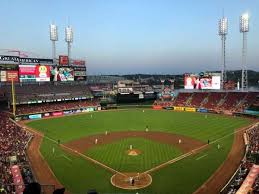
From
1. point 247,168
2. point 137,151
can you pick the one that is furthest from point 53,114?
point 247,168

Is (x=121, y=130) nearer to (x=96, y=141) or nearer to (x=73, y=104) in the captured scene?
(x=96, y=141)

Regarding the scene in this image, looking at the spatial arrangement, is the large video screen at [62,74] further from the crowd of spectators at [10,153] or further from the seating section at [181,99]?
the seating section at [181,99]

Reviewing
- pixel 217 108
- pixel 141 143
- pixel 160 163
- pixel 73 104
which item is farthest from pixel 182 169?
pixel 73 104

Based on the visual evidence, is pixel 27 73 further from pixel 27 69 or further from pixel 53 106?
pixel 53 106

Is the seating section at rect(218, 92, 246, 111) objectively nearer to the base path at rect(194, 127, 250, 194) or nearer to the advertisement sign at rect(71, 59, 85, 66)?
the base path at rect(194, 127, 250, 194)

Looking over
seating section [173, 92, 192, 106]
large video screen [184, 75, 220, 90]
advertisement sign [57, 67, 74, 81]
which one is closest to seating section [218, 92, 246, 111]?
large video screen [184, 75, 220, 90]

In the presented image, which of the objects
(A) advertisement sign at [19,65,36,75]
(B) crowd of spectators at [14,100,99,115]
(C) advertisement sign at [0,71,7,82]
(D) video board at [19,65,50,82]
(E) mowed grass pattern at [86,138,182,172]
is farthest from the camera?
(B) crowd of spectators at [14,100,99,115]
